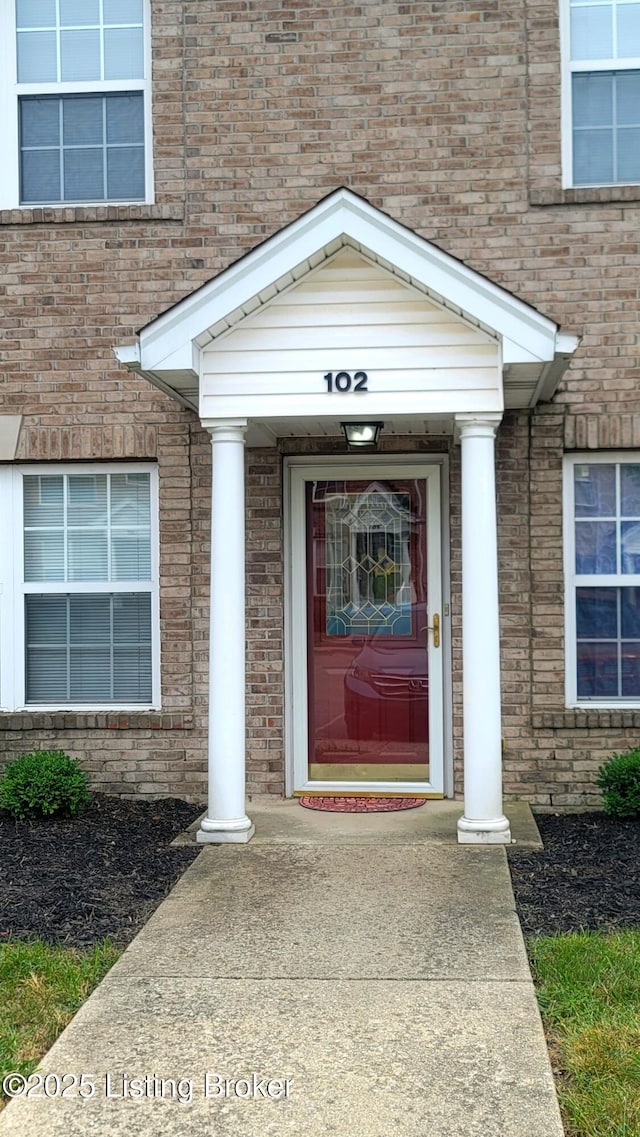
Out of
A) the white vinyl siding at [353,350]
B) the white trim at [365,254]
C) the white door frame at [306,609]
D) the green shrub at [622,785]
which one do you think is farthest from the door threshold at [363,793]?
the white trim at [365,254]

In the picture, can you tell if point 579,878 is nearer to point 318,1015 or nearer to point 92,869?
point 318,1015

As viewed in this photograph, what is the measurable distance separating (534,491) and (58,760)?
3.59 metres

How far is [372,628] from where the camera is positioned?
7742 mm

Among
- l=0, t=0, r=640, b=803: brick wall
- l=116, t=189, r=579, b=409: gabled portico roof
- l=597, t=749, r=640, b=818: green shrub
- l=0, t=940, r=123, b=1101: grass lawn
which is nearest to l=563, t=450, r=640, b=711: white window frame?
l=0, t=0, r=640, b=803: brick wall

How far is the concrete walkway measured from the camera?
3373 mm

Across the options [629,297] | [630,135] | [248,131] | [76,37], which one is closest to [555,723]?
[629,297]

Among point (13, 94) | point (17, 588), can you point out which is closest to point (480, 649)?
point (17, 588)

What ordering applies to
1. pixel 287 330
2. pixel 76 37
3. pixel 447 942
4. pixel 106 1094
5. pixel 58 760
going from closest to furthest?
pixel 106 1094 → pixel 447 942 → pixel 287 330 → pixel 58 760 → pixel 76 37

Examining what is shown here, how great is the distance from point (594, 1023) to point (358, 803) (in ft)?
11.8

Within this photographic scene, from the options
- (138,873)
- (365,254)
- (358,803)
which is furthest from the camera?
(358,803)

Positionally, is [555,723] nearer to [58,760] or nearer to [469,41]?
[58,760]

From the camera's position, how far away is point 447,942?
4.78 meters

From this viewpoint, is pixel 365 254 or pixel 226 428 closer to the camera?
pixel 365 254

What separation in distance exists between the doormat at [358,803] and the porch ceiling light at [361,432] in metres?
2.37
